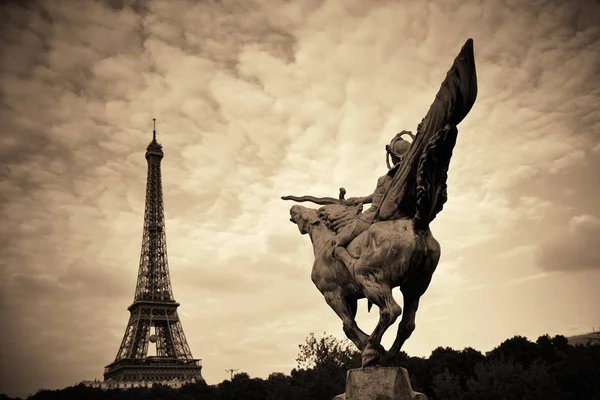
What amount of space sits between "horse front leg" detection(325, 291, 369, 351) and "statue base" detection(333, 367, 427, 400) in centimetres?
50

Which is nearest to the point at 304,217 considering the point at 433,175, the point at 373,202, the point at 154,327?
the point at 373,202

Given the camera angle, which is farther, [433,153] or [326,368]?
[326,368]

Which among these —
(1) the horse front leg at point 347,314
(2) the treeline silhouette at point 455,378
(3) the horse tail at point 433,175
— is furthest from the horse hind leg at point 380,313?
(2) the treeline silhouette at point 455,378

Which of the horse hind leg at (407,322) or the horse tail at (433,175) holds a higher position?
the horse tail at (433,175)

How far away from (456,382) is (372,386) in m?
32.8

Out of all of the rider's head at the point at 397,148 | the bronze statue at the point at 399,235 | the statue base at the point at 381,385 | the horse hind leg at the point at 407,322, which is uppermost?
the rider's head at the point at 397,148

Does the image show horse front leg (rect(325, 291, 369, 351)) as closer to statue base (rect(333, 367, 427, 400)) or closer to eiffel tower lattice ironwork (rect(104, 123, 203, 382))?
statue base (rect(333, 367, 427, 400))

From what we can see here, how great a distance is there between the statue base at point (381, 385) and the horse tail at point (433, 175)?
1479 millimetres

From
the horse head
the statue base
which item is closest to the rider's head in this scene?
the horse head

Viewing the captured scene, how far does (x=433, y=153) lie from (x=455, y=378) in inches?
1457

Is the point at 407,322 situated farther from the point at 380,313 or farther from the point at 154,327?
the point at 154,327

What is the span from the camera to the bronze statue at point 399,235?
4527mm

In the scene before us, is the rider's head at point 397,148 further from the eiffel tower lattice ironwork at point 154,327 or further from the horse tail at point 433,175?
the eiffel tower lattice ironwork at point 154,327

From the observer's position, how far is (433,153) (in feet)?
15.2
